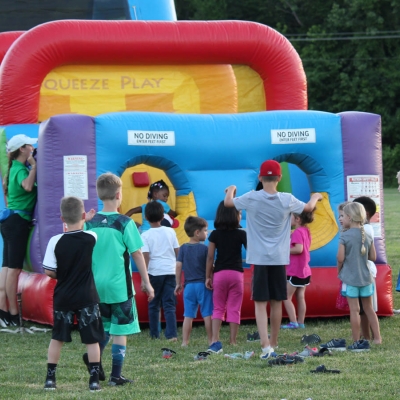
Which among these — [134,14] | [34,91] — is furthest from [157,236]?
[134,14]

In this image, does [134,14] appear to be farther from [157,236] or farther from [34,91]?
[157,236]

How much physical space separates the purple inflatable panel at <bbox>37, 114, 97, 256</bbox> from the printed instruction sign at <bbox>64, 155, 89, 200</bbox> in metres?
0.03

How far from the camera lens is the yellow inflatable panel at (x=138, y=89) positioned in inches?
363

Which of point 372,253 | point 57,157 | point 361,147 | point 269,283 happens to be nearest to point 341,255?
point 372,253

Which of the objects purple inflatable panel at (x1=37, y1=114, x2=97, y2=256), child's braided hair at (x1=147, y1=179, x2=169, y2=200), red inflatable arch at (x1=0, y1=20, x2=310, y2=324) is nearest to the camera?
purple inflatable panel at (x1=37, y1=114, x2=97, y2=256)

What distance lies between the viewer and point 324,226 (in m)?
7.91

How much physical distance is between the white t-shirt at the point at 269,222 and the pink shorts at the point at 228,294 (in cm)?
43

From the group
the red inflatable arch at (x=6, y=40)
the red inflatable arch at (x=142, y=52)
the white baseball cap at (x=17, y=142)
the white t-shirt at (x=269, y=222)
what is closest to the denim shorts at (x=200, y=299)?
the white t-shirt at (x=269, y=222)

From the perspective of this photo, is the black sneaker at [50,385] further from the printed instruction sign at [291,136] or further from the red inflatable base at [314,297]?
the printed instruction sign at [291,136]

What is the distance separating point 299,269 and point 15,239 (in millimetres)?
2399

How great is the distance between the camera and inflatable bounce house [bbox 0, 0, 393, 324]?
7.55 m

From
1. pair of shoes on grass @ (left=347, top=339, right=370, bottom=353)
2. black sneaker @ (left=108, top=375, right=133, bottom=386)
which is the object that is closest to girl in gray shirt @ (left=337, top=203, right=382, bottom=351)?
pair of shoes on grass @ (left=347, top=339, right=370, bottom=353)

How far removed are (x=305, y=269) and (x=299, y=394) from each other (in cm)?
271

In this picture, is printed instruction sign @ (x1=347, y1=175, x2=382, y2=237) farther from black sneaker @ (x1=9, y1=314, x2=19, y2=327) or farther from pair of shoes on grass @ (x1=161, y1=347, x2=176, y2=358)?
black sneaker @ (x1=9, y1=314, x2=19, y2=327)
